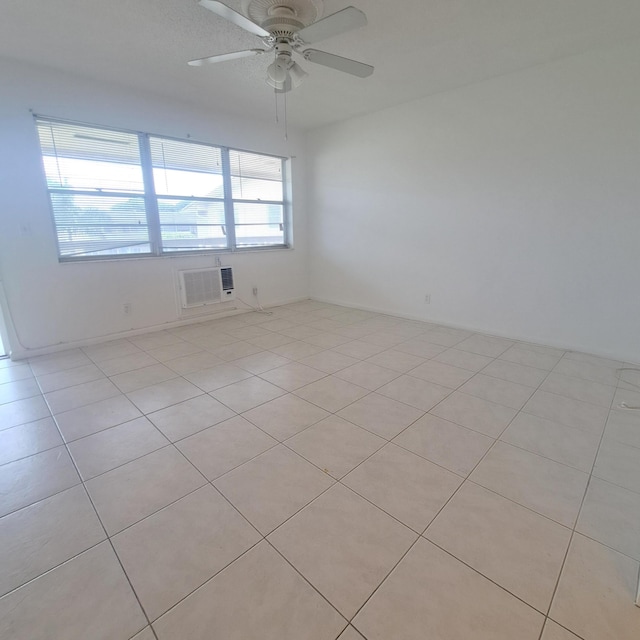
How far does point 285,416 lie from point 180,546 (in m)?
0.98

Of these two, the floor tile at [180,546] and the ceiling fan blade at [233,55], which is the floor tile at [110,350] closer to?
the floor tile at [180,546]

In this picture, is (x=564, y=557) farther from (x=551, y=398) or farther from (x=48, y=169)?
(x=48, y=169)

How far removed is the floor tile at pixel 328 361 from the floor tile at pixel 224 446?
1.01 m

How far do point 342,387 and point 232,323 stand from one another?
90.0 inches

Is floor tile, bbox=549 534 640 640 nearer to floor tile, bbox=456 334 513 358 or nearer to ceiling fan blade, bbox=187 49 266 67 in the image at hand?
floor tile, bbox=456 334 513 358

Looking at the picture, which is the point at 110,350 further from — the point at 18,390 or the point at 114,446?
the point at 114,446

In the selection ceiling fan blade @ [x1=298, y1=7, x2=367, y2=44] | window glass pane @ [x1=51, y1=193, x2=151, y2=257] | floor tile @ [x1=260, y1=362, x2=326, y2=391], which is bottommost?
floor tile @ [x1=260, y1=362, x2=326, y2=391]

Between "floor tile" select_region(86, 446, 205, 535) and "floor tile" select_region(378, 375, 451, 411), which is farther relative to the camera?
"floor tile" select_region(378, 375, 451, 411)

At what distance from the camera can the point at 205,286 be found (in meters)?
4.36

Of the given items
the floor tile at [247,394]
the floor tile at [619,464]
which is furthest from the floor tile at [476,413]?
the floor tile at [247,394]

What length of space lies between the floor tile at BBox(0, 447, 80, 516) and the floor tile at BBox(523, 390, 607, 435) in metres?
2.76

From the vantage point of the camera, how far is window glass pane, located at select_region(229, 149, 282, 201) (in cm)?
458

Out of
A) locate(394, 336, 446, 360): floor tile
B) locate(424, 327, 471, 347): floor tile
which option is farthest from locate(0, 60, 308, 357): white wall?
locate(424, 327, 471, 347): floor tile

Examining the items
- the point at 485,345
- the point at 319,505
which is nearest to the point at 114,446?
the point at 319,505
